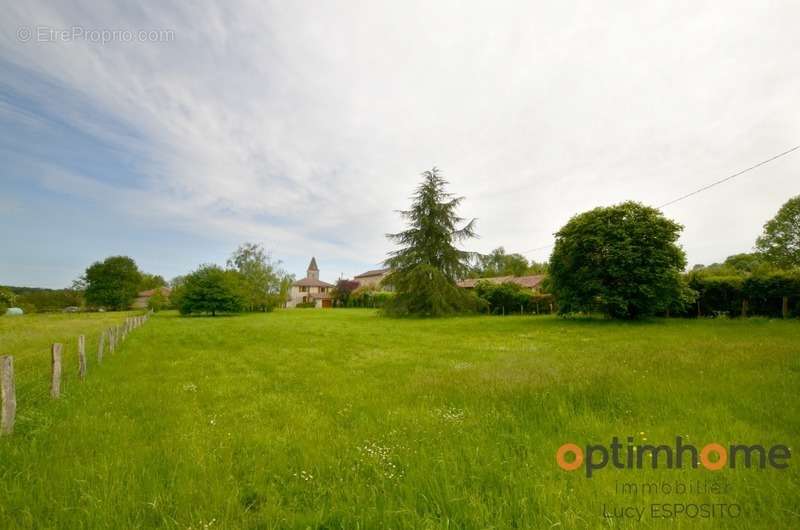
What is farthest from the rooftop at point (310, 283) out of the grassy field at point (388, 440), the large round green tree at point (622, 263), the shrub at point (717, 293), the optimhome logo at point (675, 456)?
the optimhome logo at point (675, 456)

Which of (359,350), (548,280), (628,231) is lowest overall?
(359,350)

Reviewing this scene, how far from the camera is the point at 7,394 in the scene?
15.7ft

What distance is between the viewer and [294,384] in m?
8.03

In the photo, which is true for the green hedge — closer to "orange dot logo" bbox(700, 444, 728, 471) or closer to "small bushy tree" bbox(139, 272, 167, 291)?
"orange dot logo" bbox(700, 444, 728, 471)

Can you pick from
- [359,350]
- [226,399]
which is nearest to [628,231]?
[359,350]

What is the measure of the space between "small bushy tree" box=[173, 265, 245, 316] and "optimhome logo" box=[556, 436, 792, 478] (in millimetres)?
45595

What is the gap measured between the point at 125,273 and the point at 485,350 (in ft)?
289

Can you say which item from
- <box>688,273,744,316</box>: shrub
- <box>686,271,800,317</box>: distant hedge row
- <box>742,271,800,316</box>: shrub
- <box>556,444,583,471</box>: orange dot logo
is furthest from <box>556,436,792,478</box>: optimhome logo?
<box>742,271,800,316</box>: shrub

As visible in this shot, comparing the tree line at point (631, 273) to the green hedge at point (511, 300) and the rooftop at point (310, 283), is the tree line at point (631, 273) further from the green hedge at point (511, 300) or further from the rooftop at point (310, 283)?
→ the rooftop at point (310, 283)

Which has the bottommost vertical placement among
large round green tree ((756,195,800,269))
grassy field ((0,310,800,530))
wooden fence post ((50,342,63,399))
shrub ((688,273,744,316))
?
grassy field ((0,310,800,530))

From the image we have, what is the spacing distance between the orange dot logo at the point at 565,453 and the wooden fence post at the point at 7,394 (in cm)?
728

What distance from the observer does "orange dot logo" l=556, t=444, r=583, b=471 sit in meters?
3.76

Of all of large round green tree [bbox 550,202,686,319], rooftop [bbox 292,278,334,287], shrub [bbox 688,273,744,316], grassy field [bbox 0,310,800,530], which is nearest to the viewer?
grassy field [bbox 0,310,800,530]

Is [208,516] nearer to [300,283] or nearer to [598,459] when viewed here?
[598,459]
